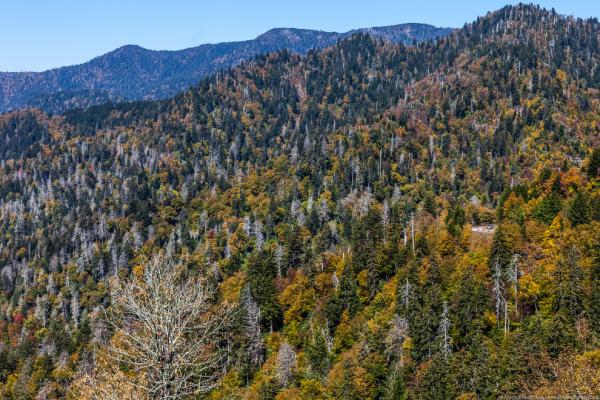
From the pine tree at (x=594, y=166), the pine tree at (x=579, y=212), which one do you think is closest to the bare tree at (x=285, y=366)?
the pine tree at (x=579, y=212)

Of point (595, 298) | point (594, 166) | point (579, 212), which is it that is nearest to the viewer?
point (595, 298)

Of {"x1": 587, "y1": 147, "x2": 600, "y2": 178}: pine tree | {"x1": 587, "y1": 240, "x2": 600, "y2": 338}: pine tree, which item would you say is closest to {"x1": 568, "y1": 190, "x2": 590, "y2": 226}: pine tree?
{"x1": 587, "y1": 240, "x2": 600, "y2": 338}: pine tree

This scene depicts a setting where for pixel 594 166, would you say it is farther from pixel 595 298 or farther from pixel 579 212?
pixel 595 298

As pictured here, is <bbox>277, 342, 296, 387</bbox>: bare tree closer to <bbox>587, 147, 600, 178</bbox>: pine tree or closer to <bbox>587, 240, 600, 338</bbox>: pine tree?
<bbox>587, 240, 600, 338</bbox>: pine tree

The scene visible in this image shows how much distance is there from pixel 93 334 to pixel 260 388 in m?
73.9

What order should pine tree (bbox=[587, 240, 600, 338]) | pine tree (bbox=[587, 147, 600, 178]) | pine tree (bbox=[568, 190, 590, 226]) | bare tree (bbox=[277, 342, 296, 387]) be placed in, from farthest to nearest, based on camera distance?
pine tree (bbox=[587, 147, 600, 178]) < pine tree (bbox=[568, 190, 590, 226]) < bare tree (bbox=[277, 342, 296, 387]) < pine tree (bbox=[587, 240, 600, 338])

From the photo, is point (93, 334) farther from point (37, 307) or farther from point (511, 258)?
point (511, 258)

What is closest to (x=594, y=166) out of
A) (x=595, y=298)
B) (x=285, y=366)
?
(x=595, y=298)

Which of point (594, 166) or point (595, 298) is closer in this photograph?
point (595, 298)

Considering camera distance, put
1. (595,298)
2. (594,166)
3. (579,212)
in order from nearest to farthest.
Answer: (595,298) → (579,212) → (594,166)

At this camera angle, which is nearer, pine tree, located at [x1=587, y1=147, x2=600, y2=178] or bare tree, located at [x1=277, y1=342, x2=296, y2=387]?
bare tree, located at [x1=277, y1=342, x2=296, y2=387]

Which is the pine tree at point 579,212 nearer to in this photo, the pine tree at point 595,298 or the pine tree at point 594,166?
the pine tree at point 595,298

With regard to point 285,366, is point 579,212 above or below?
above

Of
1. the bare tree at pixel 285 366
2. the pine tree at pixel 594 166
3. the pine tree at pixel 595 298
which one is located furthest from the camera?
the pine tree at pixel 594 166
